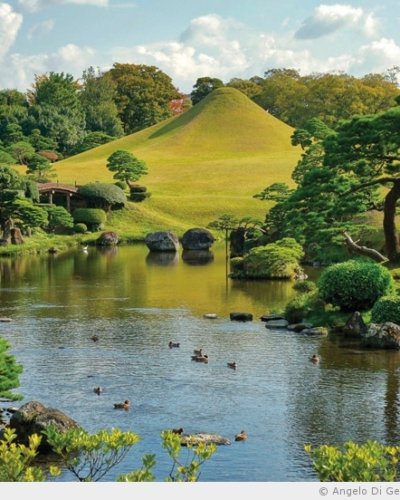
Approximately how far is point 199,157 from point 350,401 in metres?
85.8

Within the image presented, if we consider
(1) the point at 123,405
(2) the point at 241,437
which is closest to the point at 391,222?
(1) the point at 123,405

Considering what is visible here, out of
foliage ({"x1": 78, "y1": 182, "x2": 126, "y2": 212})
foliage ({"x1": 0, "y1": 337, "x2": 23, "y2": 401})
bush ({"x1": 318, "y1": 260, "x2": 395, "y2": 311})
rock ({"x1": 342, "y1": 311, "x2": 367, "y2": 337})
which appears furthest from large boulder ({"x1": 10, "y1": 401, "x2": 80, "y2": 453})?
foliage ({"x1": 78, "y1": 182, "x2": 126, "y2": 212})

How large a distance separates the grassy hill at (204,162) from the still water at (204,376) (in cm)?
3829

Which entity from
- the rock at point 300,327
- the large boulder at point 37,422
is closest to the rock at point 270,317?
the rock at point 300,327

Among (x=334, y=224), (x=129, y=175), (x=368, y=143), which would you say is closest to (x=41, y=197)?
(x=129, y=175)

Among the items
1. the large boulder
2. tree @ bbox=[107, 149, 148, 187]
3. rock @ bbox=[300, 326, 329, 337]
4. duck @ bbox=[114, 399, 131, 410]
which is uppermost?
tree @ bbox=[107, 149, 148, 187]

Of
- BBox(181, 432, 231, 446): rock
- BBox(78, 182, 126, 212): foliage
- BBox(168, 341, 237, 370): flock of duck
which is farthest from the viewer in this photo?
BBox(78, 182, 126, 212): foliage

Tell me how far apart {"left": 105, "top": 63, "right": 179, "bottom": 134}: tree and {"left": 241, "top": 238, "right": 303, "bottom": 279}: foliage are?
3158 inches

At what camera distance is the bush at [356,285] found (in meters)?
26.6

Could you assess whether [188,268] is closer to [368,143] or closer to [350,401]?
[368,143]

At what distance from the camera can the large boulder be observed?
588 inches

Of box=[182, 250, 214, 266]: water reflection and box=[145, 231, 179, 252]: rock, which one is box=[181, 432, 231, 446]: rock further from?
box=[145, 231, 179, 252]: rock

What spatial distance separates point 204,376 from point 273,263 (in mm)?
21980

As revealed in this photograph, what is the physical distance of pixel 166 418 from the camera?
55.4ft
